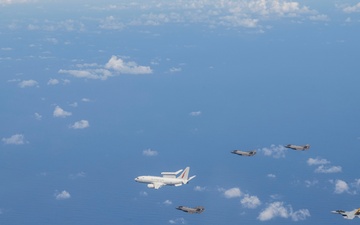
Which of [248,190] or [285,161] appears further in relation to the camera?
[285,161]

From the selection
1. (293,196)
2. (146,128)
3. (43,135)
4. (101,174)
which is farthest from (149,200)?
(43,135)

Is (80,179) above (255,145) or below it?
below

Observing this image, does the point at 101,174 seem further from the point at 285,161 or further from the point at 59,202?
the point at 285,161

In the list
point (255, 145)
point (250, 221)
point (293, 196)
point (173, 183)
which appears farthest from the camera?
point (255, 145)

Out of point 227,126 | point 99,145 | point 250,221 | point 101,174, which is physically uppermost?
point 227,126

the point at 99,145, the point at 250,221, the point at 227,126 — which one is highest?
the point at 227,126

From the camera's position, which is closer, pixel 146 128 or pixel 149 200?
pixel 149 200

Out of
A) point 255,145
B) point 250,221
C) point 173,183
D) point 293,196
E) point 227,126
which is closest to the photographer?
point 173,183

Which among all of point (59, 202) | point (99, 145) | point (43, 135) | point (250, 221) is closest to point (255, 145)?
point (250, 221)

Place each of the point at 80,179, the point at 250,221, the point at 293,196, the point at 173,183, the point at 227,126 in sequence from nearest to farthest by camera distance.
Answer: the point at 173,183 → the point at 250,221 → the point at 293,196 → the point at 80,179 → the point at 227,126

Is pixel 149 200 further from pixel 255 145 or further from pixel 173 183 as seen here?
pixel 173 183
